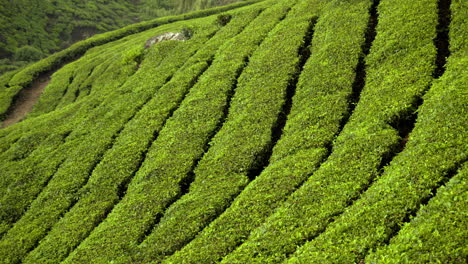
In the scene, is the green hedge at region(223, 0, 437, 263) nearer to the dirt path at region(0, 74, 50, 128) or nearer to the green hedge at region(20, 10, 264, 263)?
the green hedge at region(20, 10, 264, 263)

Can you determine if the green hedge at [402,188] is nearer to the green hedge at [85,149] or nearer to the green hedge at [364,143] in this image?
the green hedge at [364,143]

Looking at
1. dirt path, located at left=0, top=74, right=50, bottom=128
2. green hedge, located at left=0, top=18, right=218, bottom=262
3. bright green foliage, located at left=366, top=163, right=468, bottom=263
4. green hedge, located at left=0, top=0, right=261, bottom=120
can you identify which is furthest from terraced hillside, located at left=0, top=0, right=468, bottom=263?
green hedge, located at left=0, top=0, right=261, bottom=120

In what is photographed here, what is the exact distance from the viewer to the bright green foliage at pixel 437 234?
13148 millimetres

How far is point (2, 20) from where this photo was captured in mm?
110750

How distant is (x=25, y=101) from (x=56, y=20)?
7499cm

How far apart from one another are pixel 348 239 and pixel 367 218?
1413 mm

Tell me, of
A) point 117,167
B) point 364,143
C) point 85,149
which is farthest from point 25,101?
point 364,143

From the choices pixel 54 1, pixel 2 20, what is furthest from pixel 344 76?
pixel 54 1

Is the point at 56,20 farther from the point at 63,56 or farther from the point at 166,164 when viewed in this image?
the point at 166,164

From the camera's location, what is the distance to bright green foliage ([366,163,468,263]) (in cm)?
1315

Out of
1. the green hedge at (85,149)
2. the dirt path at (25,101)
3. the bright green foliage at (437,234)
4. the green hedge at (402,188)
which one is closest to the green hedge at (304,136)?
the green hedge at (402,188)

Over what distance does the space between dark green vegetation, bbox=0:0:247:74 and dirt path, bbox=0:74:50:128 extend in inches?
1267

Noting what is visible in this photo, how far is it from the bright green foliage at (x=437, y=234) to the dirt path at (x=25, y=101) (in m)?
58.6

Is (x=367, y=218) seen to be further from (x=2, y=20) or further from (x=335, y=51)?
(x=2, y=20)
